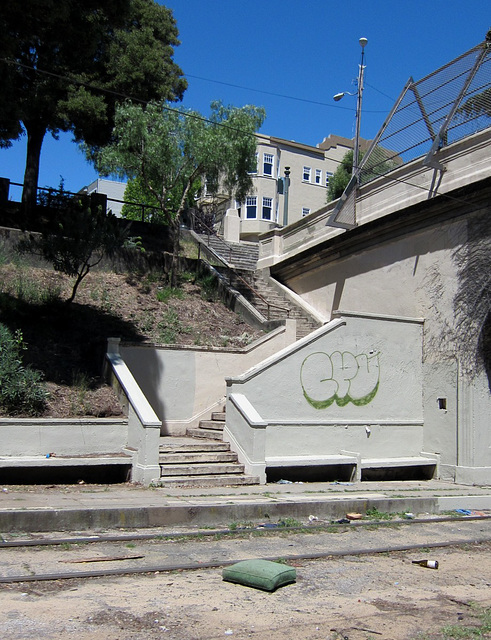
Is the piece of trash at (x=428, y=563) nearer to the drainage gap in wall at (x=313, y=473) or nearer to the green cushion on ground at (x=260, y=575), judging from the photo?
the green cushion on ground at (x=260, y=575)

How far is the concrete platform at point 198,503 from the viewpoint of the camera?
8828mm

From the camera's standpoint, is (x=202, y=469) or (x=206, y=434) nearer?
(x=202, y=469)

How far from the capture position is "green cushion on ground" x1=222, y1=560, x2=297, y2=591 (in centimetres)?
650

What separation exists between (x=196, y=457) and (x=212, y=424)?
2187mm

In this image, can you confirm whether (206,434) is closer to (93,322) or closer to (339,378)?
(339,378)

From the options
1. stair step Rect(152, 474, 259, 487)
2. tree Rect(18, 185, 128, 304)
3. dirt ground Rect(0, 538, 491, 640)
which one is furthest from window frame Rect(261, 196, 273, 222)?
dirt ground Rect(0, 538, 491, 640)

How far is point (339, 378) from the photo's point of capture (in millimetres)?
15055

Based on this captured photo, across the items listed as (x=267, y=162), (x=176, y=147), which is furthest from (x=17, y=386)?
(x=267, y=162)

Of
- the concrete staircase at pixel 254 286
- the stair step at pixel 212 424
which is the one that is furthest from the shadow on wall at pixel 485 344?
the stair step at pixel 212 424

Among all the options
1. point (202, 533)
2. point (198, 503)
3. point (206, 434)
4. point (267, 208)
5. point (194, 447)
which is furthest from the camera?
point (267, 208)

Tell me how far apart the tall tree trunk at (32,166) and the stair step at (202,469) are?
12462 millimetres

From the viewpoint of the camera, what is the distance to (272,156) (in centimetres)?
4744

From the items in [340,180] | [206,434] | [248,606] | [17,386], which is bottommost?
[248,606]

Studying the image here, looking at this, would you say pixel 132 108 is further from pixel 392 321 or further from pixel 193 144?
pixel 392 321
